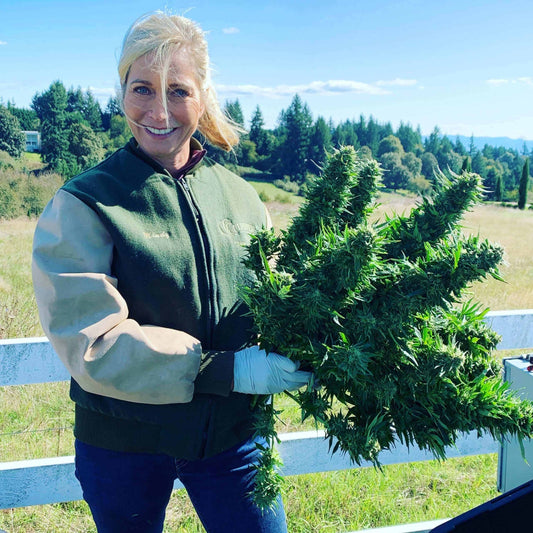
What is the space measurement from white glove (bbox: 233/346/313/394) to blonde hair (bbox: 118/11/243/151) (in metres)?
0.95

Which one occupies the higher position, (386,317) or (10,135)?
(10,135)

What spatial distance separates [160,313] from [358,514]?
7.03 feet

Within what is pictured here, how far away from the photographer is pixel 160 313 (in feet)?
6.35

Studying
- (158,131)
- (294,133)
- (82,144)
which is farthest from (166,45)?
(82,144)

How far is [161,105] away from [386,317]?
1.11 m

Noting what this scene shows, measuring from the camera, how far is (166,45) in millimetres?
1925

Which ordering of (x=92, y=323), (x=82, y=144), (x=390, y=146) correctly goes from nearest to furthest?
(x=92, y=323) < (x=82, y=144) < (x=390, y=146)

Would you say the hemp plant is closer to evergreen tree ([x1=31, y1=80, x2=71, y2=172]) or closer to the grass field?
the grass field

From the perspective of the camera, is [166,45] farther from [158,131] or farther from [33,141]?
[33,141]

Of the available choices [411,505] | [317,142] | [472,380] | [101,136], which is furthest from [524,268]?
[101,136]

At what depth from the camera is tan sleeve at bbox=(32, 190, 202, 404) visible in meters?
1.70

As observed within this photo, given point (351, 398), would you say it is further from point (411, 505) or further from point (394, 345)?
point (411, 505)

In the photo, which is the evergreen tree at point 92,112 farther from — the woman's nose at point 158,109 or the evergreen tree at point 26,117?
the woman's nose at point 158,109

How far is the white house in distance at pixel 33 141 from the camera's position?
50469mm
